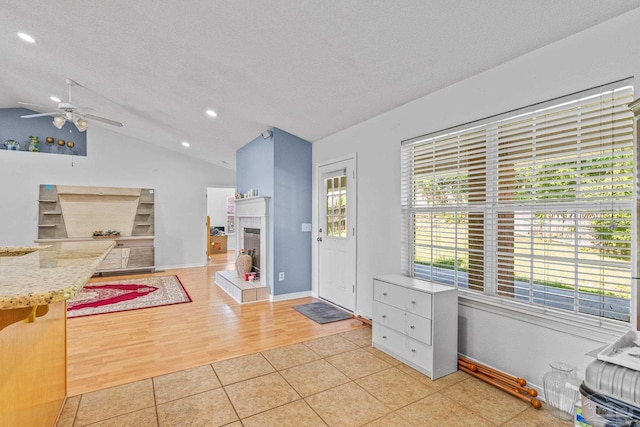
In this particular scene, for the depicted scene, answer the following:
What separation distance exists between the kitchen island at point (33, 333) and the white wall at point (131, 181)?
19.2ft

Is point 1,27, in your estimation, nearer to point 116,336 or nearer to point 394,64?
point 116,336

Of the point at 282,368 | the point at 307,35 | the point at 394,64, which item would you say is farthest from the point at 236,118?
the point at 282,368

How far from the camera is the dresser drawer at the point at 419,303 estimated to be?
2572mm

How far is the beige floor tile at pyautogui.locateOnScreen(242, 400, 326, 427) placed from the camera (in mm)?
A: 1998

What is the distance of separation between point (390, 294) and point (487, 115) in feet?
5.64

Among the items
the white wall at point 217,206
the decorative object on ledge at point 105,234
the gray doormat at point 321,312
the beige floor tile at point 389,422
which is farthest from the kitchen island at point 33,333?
the white wall at point 217,206

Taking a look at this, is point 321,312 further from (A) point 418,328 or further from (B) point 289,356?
(A) point 418,328

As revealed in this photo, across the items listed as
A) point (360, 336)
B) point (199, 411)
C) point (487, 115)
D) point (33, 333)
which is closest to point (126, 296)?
point (199, 411)

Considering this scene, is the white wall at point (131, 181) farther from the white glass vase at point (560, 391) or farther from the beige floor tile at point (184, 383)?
the white glass vase at point (560, 391)

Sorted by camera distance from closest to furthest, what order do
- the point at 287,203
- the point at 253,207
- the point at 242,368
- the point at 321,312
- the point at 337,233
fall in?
the point at 242,368, the point at 321,312, the point at 337,233, the point at 287,203, the point at 253,207

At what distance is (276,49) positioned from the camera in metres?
2.81

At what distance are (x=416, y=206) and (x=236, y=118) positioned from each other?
295 cm

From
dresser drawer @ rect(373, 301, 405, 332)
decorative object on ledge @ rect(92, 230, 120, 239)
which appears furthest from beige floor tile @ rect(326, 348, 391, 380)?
decorative object on ledge @ rect(92, 230, 120, 239)

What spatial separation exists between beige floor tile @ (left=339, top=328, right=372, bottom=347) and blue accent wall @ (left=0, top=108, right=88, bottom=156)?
6810 mm
